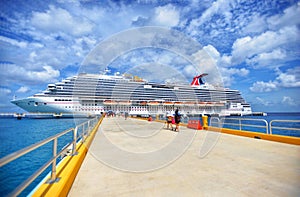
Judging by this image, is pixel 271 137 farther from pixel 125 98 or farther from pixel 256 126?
pixel 125 98

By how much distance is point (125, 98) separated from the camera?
51844 mm

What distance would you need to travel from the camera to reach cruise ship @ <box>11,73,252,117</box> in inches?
1778

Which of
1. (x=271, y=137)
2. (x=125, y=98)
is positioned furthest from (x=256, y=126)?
(x=125, y=98)

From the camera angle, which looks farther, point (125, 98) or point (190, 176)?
point (125, 98)

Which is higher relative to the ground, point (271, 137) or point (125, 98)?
point (125, 98)

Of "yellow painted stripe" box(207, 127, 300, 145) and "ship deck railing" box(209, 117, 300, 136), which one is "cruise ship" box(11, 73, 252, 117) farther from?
"yellow painted stripe" box(207, 127, 300, 145)

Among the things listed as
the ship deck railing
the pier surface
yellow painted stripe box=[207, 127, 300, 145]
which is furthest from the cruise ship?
the pier surface

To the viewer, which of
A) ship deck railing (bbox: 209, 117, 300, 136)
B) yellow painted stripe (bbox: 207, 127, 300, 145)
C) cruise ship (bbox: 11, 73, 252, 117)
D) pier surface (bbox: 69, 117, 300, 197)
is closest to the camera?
pier surface (bbox: 69, 117, 300, 197)

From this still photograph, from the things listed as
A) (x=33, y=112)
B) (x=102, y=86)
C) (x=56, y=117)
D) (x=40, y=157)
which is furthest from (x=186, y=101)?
(x=40, y=157)

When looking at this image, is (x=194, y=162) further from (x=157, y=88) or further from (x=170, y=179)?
(x=157, y=88)

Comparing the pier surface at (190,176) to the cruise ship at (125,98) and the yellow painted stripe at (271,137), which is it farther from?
the cruise ship at (125,98)

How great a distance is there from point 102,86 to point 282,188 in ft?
163

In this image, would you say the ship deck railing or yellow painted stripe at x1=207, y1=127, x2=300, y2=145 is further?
the ship deck railing

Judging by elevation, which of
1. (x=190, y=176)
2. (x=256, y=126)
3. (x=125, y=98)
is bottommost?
(x=190, y=176)
